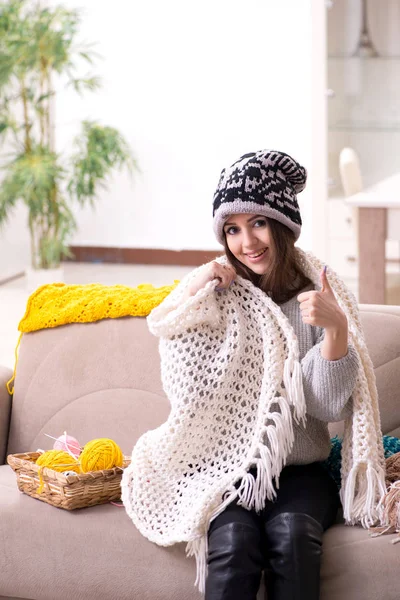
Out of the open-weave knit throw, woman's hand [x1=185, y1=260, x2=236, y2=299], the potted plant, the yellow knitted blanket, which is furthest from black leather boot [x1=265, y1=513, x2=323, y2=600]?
the potted plant

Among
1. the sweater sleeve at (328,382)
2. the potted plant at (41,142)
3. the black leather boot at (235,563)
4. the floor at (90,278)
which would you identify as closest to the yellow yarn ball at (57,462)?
the black leather boot at (235,563)

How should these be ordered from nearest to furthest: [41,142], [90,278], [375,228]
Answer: [375,228]
[41,142]
[90,278]

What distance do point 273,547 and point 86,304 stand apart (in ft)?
2.80

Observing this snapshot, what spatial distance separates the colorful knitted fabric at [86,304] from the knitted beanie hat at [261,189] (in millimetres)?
396

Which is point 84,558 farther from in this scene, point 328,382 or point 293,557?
point 328,382

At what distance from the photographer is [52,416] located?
2.19 m

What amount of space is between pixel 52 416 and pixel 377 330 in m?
0.81

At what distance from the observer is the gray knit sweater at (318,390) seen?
5.73ft

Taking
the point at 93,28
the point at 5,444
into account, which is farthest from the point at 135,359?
the point at 93,28

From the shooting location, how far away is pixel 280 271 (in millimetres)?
1916

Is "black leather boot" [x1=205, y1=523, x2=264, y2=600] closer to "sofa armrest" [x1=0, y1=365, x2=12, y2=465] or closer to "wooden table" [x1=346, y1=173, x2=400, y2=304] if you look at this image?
"sofa armrest" [x1=0, y1=365, x2=12, y2=465]

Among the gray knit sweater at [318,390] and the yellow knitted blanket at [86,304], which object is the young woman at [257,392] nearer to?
the gray knit sweater at [318,390]

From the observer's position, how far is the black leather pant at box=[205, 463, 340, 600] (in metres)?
1.59

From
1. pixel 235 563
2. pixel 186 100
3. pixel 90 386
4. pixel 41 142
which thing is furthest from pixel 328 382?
pixel 186 100
